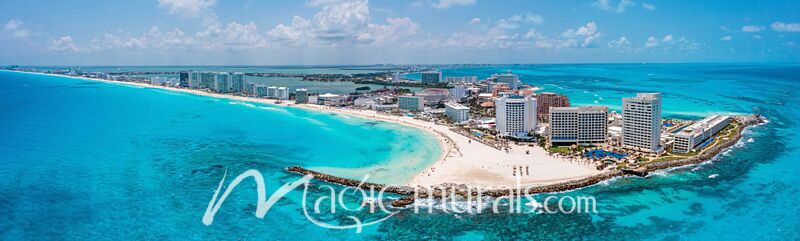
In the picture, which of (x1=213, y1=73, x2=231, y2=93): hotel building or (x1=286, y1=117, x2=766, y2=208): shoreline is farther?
(x1=213, y1=73, x2=231, y2=93): hotel building

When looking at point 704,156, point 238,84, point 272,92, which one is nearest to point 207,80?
point 238,84

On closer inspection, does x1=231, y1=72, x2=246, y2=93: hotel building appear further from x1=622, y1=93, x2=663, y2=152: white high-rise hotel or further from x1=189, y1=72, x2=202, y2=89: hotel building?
x1=622, y1=93, x2=663, y2=152: white high-rise hotel

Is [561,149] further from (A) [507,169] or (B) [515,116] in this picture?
(A) [507,169]

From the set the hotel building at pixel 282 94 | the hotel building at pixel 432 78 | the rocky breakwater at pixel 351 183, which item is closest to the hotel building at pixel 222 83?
the hotel building at pixel 282 94

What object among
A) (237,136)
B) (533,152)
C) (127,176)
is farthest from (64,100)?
(533,152)

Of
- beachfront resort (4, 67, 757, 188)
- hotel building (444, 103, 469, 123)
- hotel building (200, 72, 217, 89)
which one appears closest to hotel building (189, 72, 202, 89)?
hotel building (200, 72, 217, 89)

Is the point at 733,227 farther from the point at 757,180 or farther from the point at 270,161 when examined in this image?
the point at 270,161
